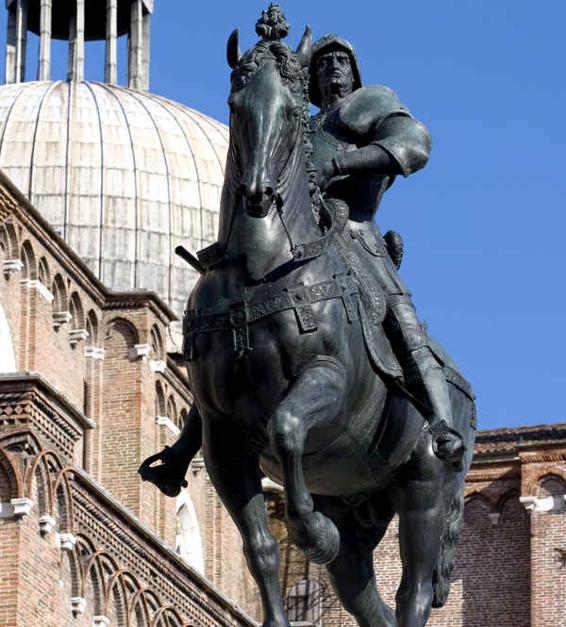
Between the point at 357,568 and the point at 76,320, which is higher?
the point at 76,320

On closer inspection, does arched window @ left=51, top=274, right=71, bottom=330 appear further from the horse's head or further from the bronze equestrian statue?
the horse's head

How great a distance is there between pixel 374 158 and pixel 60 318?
29.4 metres

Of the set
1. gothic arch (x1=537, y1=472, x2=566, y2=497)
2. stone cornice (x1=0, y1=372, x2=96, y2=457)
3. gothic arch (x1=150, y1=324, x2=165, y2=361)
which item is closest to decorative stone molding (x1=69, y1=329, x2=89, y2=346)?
gothic arch (x1=150, y1=324, x2=165, y2=361)

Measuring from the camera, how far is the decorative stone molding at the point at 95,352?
4222 centimetres

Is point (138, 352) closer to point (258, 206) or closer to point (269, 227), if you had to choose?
point (269, 227)

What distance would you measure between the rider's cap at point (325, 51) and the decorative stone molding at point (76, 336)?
29.4m

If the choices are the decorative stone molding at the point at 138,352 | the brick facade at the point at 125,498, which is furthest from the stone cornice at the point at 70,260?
the decorative stone molding at the point at 138,352

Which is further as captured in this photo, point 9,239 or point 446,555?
point 9,239

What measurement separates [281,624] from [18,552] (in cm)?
1753

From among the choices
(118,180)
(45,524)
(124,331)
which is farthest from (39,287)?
(45,524)

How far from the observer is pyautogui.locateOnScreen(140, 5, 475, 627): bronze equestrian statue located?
1066 cm

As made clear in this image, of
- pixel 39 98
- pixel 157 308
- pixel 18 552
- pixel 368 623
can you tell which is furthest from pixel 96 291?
pixel 368 623

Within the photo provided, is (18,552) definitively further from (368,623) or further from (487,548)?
(487,548)

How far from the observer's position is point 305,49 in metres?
11.1
